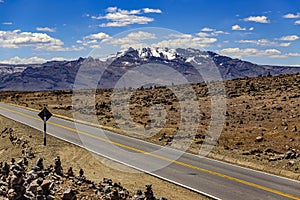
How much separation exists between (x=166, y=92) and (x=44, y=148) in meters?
49.4

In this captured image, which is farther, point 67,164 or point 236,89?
point 236,89

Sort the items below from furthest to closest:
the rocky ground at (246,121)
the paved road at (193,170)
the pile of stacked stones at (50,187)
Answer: the rocky ground at (246,121) → the paved road at (193,170) → the pile of stacked stones at (50,187)

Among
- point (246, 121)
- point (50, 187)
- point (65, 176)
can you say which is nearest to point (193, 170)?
point (65, 176)

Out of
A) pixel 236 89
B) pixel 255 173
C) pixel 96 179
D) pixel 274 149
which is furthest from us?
pixel 236 89

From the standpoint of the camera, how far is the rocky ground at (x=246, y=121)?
84.2ft

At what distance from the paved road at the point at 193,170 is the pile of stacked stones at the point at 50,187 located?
4.23m

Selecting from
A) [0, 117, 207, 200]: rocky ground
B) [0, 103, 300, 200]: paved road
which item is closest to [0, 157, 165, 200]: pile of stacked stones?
[0, 117, 207, 200]: rocky ground

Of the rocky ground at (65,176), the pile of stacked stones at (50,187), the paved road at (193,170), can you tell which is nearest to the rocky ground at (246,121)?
the paved road at (193,170)

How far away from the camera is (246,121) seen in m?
42.8

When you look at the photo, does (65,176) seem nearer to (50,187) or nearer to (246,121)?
(50,187)

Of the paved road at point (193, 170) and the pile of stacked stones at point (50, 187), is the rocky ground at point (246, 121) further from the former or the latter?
the pile of stacked stones at point (50, 187)

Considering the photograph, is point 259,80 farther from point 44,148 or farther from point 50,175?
point 50,175

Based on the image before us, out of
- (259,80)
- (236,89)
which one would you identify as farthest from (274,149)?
(259,80)

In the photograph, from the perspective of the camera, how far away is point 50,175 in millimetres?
15734
